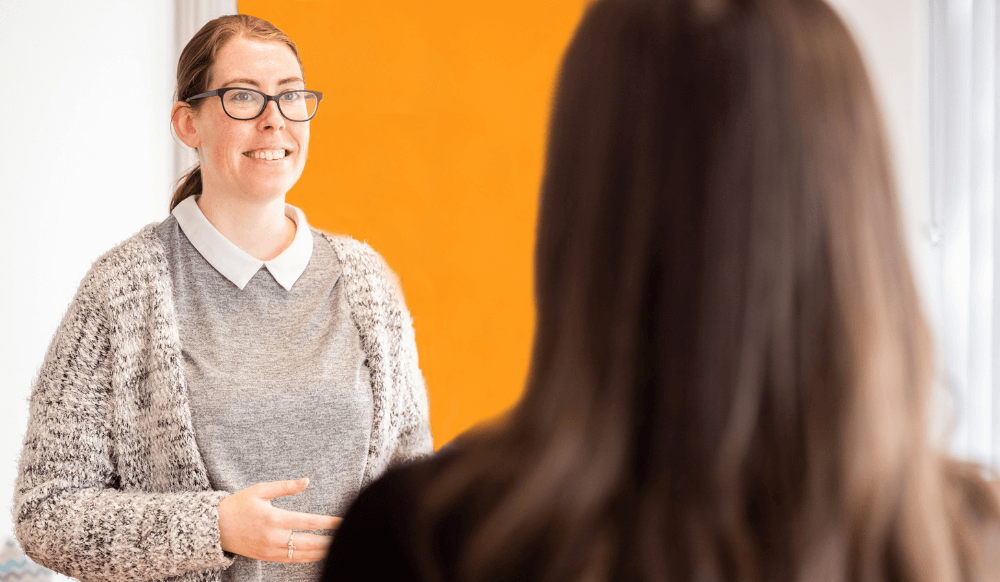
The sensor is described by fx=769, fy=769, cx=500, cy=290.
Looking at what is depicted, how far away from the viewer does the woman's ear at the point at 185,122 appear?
1427mm

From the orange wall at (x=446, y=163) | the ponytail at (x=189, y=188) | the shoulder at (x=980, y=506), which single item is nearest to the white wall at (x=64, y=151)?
the orange wall at (x=446, y=163)

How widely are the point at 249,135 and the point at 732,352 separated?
3.69 ft

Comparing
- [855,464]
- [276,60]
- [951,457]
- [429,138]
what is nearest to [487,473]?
[855,464]

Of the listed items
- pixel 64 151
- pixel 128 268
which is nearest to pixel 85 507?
pixel 128 268

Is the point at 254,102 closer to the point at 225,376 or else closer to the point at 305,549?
the point at 225,376

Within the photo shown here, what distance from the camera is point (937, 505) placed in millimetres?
497

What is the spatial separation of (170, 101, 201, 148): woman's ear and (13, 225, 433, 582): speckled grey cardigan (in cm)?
20

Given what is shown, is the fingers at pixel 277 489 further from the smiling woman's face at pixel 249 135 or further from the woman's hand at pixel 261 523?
the smiling woman's face at pixel 249 135

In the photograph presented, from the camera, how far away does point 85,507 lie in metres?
1.20

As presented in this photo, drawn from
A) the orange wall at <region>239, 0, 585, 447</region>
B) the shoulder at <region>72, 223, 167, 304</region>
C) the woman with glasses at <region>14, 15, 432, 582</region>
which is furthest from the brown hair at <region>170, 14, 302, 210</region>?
the orange wall at <region>239, 0, 585, 447</region>

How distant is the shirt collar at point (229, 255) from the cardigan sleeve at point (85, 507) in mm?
263

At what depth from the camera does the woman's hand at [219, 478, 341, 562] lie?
1.18 m

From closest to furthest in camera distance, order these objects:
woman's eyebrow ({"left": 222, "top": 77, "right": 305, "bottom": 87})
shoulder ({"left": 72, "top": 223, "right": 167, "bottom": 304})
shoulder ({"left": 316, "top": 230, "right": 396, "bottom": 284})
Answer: shoulder ({"left": 72, "top": 223, "right": 167, "bottom": 304}), woman's eyebrow ({"left": 222, "top": 77, "right": 305, "bottom": 87}), shoulder ({"left": 316, "top": 230, "right": 396, "bottom": 284})

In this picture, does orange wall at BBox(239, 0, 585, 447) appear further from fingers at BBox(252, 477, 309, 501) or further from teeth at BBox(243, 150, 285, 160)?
fingers at BBox(252, 477, 309, 501)
